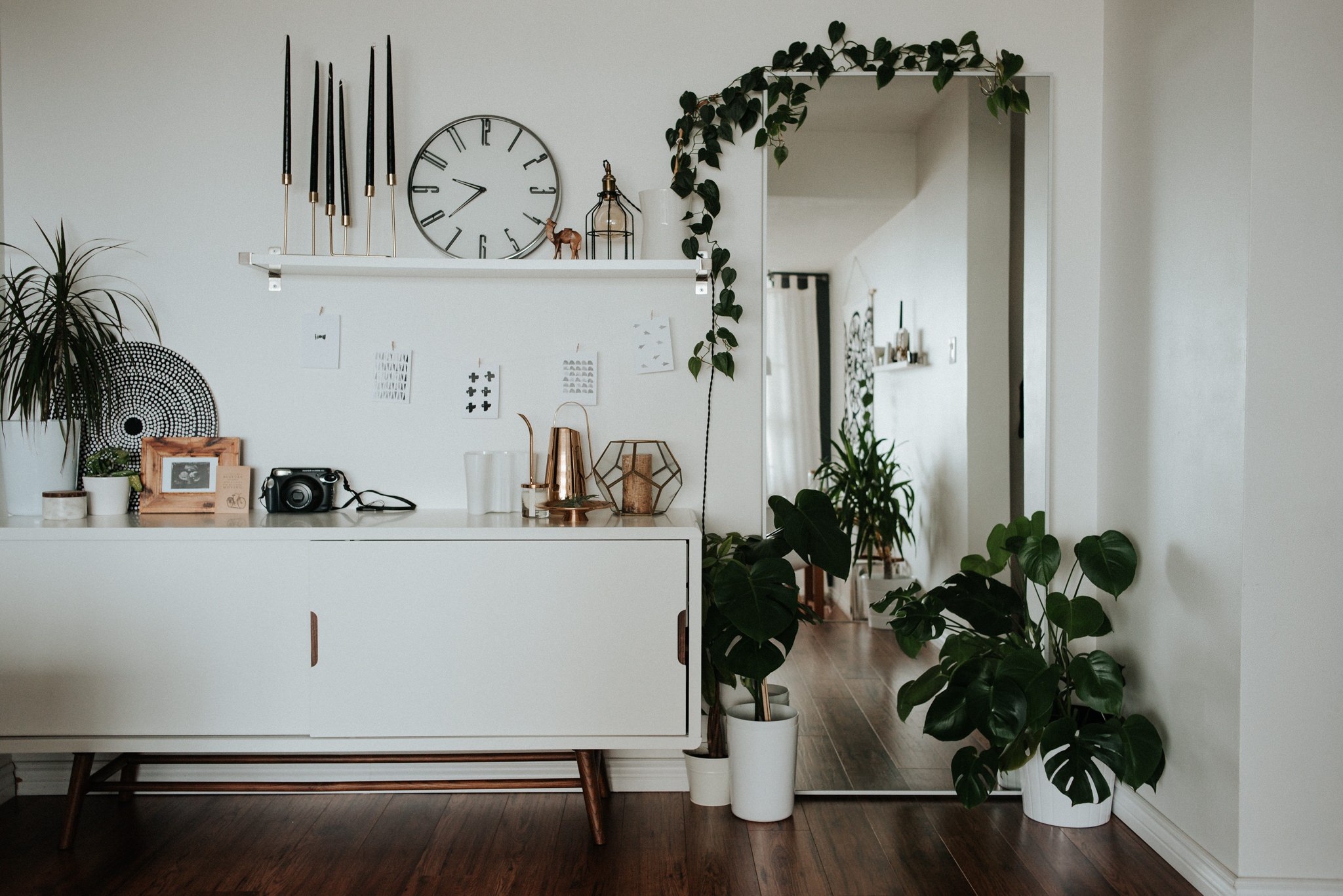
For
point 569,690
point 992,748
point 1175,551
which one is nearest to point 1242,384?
point 1175,551

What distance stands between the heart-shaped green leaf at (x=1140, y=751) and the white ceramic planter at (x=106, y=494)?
265cm

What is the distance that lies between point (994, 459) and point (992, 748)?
0.84m

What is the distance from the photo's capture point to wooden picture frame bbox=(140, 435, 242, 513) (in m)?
2.40

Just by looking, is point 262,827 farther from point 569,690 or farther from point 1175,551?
point 1175,551

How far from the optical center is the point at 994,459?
2502 millimetres

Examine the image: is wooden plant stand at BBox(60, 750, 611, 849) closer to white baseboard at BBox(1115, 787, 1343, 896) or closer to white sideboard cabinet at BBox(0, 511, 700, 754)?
white sideboard cabinet at BBox(0, 511, 700, 754)

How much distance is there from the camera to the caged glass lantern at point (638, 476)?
2.45 m

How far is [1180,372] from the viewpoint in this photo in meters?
2.06

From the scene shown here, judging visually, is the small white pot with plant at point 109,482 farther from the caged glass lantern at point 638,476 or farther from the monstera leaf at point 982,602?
the monstera leaf at point 982,602

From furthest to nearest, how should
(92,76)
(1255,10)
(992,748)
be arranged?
(92,76) < (992,748) < (1255,10)

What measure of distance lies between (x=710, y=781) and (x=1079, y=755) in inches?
37.2

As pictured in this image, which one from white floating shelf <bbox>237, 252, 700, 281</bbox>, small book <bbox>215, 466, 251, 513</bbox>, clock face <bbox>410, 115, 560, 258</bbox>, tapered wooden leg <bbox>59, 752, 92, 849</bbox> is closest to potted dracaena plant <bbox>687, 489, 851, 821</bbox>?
white floating shelf <bbox>237, 252, 700, 281</bbox>

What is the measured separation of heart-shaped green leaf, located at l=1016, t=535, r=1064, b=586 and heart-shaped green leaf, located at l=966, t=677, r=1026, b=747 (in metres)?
0.31

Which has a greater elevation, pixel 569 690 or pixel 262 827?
pixel 569 690
